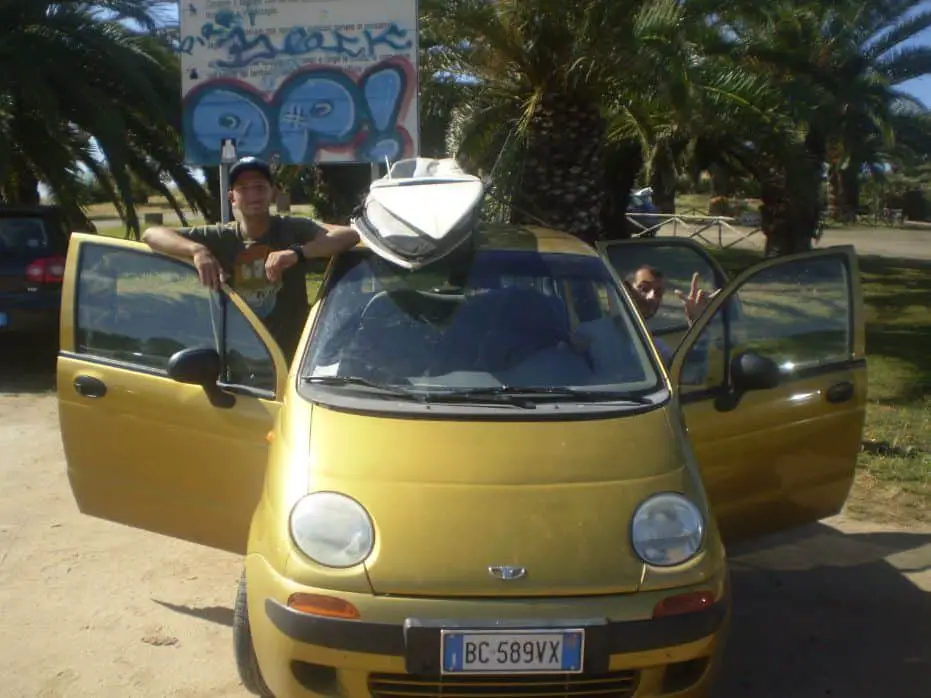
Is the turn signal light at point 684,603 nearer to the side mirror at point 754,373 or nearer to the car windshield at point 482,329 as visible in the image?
the car windshield at point 482,329

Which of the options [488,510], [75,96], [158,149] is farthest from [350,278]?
[158,149]

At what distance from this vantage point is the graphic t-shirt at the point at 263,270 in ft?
15.5

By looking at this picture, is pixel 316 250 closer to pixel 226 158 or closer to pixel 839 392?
pixel 839 392

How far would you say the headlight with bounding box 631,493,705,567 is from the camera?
10.8ft

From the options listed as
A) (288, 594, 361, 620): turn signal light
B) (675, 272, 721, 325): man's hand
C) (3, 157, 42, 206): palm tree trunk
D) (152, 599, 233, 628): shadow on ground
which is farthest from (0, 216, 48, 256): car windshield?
(288, 594, 361, 620): turn signal light

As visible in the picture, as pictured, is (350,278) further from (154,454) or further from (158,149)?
(158,149)

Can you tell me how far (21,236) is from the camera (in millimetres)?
9930

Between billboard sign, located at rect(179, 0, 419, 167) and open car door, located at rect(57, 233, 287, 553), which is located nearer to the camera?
open car door, located at rect(57, 233, 287, 553)

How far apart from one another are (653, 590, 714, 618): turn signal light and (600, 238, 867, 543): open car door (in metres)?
A: 1.24

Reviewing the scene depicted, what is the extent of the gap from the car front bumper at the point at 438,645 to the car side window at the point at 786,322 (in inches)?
63.5

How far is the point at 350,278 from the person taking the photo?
436 centimetres

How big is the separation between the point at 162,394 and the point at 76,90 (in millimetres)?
8418

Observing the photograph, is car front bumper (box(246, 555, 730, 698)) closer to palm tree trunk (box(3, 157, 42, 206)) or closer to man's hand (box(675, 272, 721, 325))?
man's hand (box(675, 272, 721, 325))

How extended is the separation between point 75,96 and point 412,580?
10188 millimetres
